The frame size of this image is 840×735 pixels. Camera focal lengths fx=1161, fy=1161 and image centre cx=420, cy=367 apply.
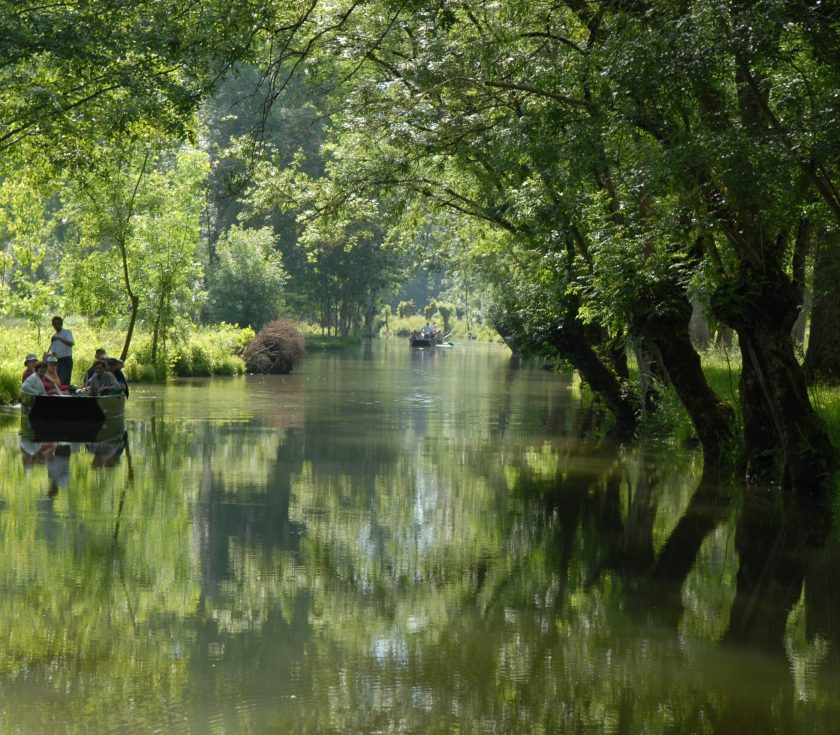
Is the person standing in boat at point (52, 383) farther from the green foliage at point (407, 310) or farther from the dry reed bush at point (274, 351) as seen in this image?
the green foliage at point (407, 310)

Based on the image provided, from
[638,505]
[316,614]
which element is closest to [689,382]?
[638,505]

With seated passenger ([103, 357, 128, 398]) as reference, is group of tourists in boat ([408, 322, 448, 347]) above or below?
above

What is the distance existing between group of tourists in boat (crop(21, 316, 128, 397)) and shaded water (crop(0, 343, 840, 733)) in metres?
2.35

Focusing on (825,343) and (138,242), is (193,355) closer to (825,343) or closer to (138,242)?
(138,242)

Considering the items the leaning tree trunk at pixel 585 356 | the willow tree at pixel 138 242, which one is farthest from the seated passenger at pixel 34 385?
the willow tree at pixel 138 242

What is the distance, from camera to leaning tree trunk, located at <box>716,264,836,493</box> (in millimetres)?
13820

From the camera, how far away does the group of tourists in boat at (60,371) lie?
20562mm

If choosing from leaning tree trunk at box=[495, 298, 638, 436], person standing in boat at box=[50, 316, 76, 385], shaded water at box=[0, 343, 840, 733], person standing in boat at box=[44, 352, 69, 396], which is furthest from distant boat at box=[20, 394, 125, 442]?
leaning tree trunk at box=[495, 298, 638, 436]

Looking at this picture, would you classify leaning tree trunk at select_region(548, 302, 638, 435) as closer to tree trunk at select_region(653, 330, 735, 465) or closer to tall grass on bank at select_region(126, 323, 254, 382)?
tree trunk at select_region(653, 330, 735, 465)

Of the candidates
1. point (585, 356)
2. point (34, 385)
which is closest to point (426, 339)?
point (585, 356)

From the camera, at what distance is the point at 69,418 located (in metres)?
20.4

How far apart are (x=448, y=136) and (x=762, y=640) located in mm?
11090

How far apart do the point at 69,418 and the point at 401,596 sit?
12.2 m

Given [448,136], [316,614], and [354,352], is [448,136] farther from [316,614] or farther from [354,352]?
[354,352]
